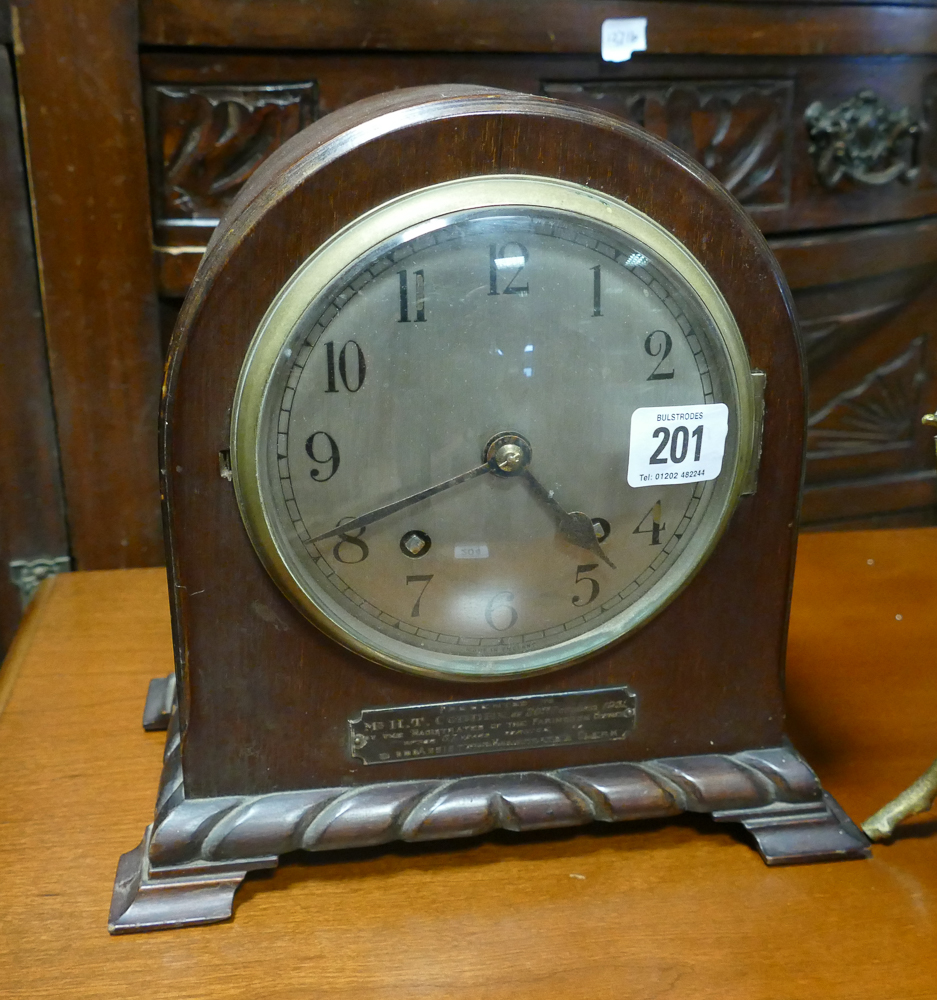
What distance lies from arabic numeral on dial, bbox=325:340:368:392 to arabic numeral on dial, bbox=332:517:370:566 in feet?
0.34

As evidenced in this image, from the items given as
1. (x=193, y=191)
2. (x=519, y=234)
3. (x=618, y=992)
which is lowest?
(x=618, y=992)

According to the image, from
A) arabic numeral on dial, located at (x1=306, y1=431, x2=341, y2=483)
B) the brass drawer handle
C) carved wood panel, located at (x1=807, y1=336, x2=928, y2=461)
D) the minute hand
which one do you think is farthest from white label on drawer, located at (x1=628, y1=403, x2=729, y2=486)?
carved wood panel, located at (x1=807, y1=336, x2=928, y2=461)

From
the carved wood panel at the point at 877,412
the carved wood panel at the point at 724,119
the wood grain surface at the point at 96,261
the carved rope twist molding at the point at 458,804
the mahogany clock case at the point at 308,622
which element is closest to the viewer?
the mahogany clock case at the point at 308,622

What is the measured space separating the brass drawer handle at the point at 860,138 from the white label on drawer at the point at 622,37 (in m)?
0.27

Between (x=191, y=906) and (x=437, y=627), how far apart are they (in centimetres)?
28

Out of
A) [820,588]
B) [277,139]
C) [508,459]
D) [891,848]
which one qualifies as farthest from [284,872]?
[277,139]

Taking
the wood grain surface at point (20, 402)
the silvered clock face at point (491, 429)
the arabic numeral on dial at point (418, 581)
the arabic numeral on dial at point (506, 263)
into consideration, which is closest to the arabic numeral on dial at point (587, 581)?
the silvered clock face at point (491, 429)

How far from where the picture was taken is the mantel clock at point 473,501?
2.20 ft

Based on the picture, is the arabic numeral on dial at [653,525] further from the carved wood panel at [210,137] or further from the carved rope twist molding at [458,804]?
the carved wood panel at [210,137]

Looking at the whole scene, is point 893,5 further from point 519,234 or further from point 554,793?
point 554,793

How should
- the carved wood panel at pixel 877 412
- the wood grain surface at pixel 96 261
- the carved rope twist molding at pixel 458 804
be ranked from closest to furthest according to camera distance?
the carved rope twist molding at pixel 458 804 < the wood grain surface at pixel 96 261 < the carved wood panel at pixel 877 412

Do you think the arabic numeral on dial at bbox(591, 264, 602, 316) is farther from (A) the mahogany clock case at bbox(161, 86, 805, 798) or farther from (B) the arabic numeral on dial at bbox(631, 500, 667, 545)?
(B) the arabic numeral on dial at bbox(631, 500, 667, 545)

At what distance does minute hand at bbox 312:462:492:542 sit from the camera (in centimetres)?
72

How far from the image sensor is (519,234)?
2.22 ft
